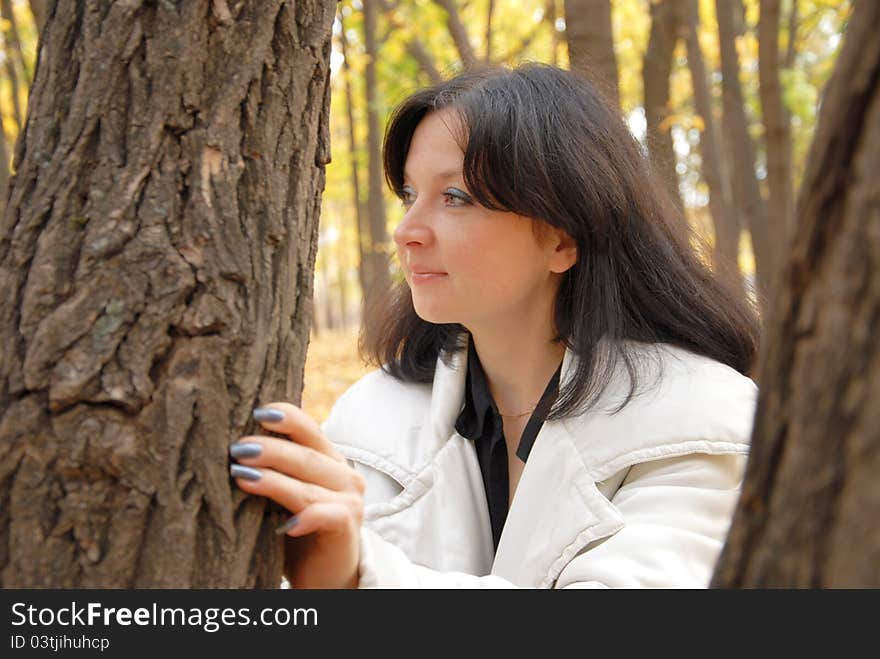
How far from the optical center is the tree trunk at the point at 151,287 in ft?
4.57

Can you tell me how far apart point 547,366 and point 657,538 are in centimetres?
80

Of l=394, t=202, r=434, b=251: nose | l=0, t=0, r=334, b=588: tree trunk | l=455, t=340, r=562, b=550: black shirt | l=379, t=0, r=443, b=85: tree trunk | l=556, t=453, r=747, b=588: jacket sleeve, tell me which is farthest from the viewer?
l=379, t=0, r=443, b=85: tree trunk

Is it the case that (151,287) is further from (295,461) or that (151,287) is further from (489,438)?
(489,438)

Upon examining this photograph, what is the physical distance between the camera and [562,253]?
276 centimetres

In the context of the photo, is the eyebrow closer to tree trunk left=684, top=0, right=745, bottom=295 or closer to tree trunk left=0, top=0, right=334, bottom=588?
tree trunk left=0, top=0, right=334, bottom=588

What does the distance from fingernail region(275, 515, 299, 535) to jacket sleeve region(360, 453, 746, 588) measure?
269 mm

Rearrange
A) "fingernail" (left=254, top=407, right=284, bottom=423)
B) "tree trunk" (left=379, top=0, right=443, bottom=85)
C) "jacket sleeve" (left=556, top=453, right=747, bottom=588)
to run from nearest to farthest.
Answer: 1. "fingernail" (left=254, top=407, right=284, bottom=423)
2. "jacket sleeve" (left=556, top=453, right=747, bottom=588)
3. "tree trunk" (left=379, top=0, right=443, bottom=85)

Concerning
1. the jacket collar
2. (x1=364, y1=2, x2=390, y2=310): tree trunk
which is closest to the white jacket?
the jacket collar

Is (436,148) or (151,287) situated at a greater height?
(436,148)

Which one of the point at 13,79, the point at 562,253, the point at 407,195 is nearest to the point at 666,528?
the point at 562,253

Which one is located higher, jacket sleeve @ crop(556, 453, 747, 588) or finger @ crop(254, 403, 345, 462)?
finger @ crop(254, 403, 345, 462)

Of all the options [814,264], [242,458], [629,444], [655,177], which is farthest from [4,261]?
[655,177]

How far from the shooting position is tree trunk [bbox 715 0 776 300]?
7.44 metres

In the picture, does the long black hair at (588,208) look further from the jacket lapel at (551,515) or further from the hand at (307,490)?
the hand at (307,490)
